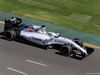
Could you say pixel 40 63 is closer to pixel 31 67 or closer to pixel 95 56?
pixel 31 67

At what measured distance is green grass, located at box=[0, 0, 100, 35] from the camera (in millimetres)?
25141

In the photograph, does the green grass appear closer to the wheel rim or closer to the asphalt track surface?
the asphalt track surface

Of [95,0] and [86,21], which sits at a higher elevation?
[95,0]

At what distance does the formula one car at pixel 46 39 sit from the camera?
18250 millimetres

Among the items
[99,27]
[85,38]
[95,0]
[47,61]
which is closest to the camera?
[47,61]

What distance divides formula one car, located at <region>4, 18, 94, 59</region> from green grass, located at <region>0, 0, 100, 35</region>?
5.36 metres

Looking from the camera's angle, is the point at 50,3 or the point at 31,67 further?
the point at 50,3

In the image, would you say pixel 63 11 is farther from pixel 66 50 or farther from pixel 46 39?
pixel 66 50

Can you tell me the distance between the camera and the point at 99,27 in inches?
989

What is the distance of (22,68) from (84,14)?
13.5 metres

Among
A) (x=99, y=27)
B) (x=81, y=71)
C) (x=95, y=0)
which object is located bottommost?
(x=81, y=71)

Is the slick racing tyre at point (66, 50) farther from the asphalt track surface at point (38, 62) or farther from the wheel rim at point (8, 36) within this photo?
the wheel rim at point (8, 36)

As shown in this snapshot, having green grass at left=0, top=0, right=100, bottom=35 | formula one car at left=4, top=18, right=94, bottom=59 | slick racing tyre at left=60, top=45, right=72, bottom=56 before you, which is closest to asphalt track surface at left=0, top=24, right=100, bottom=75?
slick racing tyre at left=60, top=45, right=72, bottom=56

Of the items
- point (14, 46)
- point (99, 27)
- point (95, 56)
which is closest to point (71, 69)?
point (95, 56)
